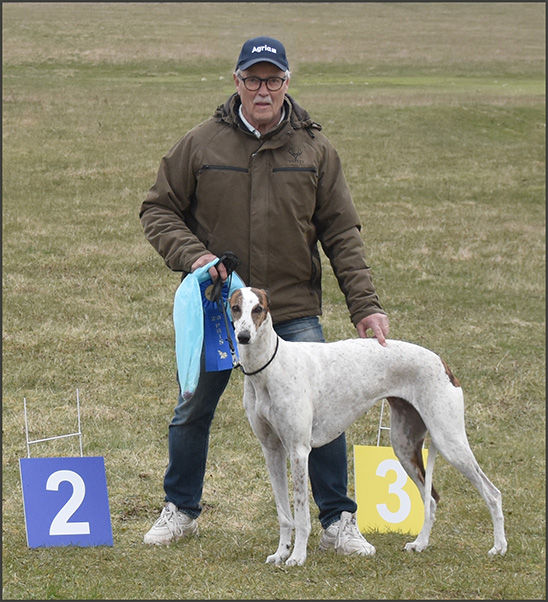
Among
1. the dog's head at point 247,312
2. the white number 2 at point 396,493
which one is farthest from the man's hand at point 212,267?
the white number 2 at point 396,493

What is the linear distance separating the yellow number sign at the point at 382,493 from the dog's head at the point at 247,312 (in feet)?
5.02

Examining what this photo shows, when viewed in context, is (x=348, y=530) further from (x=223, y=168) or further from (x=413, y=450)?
(x=223, y=168)

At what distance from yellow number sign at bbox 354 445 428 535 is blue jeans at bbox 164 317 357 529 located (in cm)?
38

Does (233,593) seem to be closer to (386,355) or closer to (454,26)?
(386,355)

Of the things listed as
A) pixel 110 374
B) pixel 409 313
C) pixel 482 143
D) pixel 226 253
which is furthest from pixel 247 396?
pixel 482 143

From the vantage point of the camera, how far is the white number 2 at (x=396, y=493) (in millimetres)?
5473

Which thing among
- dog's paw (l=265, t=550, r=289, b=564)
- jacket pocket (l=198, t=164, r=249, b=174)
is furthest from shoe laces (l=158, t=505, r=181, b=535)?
jacket pocket (l=198, t=164, r=249, b=174)

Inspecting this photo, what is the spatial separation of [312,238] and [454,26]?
5260cm

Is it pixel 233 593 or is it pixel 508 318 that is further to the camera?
pixel 508 318

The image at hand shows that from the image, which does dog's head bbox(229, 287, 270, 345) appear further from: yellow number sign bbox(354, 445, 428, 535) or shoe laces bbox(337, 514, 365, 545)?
yellow number sign bbox(354, 445, 428, 535)

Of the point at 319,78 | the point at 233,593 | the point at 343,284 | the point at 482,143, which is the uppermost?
the point at 319,78

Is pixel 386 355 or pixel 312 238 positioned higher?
pixel 312 238

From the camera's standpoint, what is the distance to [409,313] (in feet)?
38.5

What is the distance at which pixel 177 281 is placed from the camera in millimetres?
12641
